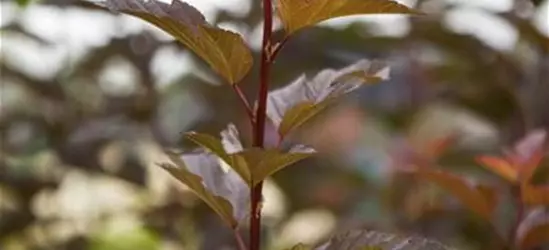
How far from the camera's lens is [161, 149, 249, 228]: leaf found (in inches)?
22.9

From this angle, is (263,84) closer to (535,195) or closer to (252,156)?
(252,156)

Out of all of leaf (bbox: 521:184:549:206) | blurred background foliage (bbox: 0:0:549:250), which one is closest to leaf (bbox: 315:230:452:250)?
leaf (bbox: 521:184:549:206)

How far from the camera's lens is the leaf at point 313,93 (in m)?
0.56

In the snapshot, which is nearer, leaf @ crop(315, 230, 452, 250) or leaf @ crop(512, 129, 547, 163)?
leaf @ crop(315, 230, 452, 250)

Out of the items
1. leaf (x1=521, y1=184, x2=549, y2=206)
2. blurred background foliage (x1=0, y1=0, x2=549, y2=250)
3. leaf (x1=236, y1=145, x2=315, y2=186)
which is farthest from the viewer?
blurred background foliage (x1=0, y1=0, x2=549, y2=250)

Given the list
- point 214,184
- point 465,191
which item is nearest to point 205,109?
point 465,191

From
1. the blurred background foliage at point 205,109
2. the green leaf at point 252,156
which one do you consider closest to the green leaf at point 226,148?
the green leaf at point 252,156

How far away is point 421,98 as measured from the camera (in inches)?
59.6

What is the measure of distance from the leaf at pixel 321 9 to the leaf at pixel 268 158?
0.07 meters

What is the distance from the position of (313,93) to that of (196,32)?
0.31 ft

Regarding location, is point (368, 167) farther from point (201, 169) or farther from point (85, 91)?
point (201, 169)

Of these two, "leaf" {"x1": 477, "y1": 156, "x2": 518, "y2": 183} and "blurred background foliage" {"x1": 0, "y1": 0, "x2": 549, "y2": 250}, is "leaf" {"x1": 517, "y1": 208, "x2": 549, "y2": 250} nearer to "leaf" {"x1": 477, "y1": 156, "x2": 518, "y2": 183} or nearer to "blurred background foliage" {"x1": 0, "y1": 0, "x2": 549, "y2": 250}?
"leaf" {"x1": 477, "y1": 156, "x2": 518, "y2": 183}

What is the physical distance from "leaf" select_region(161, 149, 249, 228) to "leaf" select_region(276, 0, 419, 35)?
101 millimetres

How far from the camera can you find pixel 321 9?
562 mm
